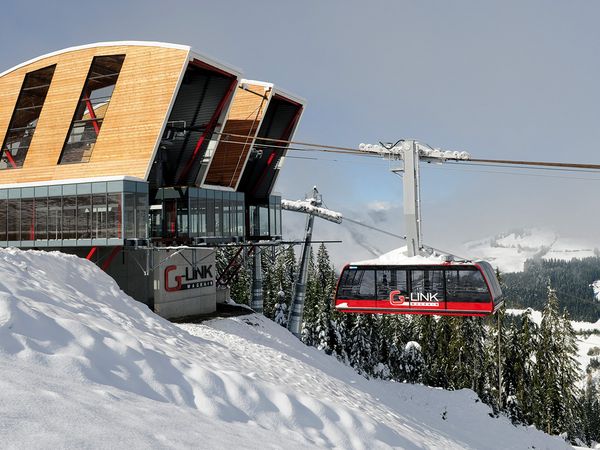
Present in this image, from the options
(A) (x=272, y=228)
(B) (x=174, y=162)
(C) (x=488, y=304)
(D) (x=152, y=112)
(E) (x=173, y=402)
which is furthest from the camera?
(A) (x=272, y=228)

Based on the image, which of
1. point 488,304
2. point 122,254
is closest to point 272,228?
point 122,254

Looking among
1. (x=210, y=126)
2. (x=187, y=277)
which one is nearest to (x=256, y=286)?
(x=187, y=277)

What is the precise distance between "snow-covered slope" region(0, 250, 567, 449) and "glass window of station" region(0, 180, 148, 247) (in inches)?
492

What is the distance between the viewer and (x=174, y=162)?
33250mm

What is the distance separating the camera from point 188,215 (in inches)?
1236

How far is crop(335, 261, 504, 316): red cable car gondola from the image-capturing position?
775 inches

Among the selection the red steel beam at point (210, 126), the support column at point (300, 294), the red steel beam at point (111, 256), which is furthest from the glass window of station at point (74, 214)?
the support column at point (300, 294)

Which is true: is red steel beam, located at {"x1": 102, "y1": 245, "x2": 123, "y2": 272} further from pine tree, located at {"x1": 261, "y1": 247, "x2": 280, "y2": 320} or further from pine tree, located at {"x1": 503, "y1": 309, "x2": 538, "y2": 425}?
pine tree, located at {"x1": 503, "y1": 309, "x2": 538, "y2": 425}

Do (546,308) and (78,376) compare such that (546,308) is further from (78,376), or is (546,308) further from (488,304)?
(78,376)

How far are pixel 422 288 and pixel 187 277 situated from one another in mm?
17682

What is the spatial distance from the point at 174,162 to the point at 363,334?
30.9 m

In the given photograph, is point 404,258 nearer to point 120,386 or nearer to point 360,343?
point 120,386

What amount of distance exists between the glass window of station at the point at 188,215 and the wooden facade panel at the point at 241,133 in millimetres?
2441

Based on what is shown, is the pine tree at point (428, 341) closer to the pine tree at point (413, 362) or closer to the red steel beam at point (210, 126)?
the pine tree at point (413, 362)
